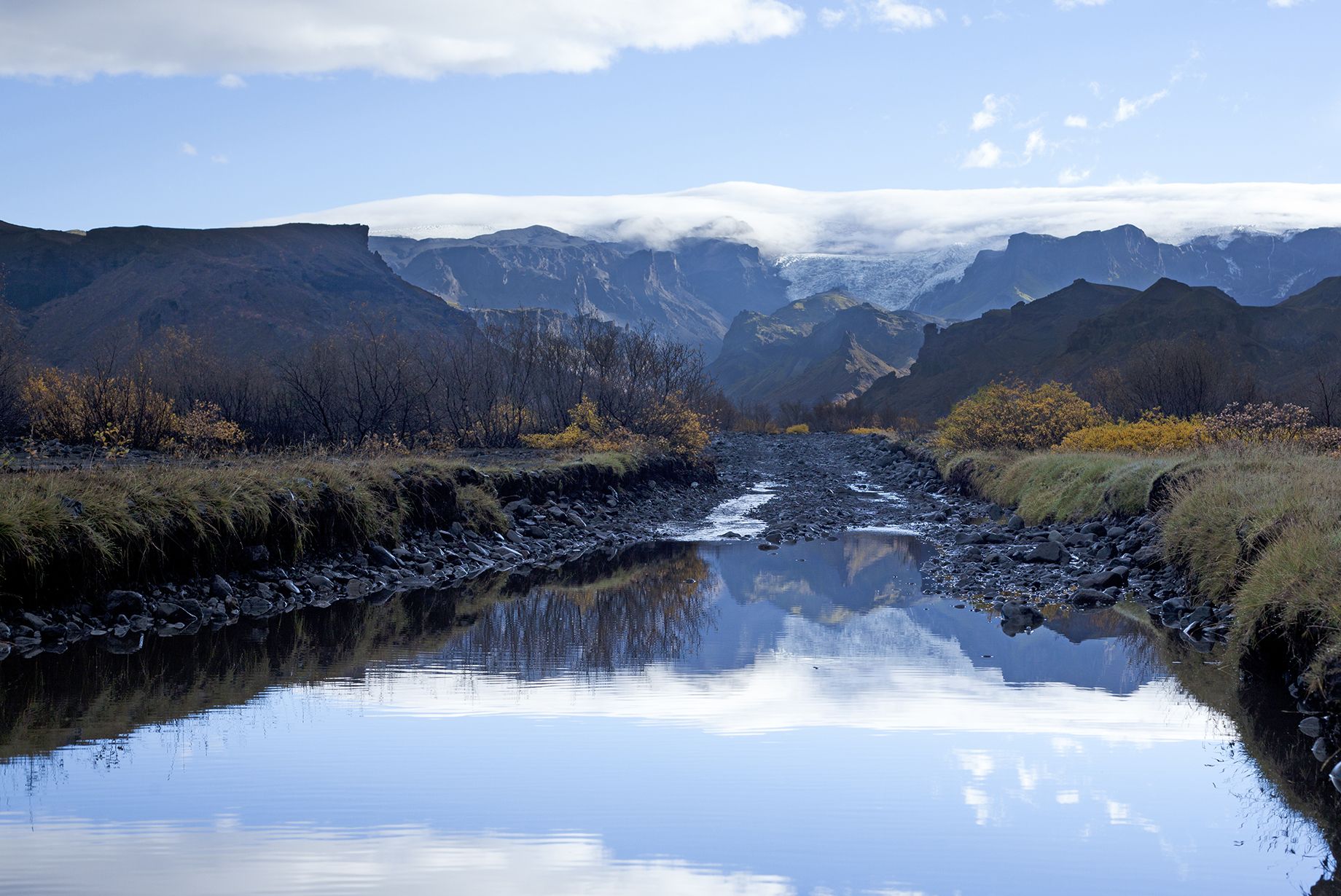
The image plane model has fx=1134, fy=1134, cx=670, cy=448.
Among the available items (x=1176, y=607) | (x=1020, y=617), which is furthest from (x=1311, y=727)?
(x=1020, y=617)

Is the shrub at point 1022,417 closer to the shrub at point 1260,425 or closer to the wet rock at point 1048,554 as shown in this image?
the shrub at point 1260,425

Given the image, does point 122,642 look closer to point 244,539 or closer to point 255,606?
point 255,606

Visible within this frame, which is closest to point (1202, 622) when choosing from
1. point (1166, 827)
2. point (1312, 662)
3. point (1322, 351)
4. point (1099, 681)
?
point (1099, 681)

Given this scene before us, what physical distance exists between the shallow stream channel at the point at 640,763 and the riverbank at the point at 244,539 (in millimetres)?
Result: 891

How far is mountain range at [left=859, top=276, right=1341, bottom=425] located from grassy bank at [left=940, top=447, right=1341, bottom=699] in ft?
112

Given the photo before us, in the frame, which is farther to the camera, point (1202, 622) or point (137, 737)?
point (1202, 622)

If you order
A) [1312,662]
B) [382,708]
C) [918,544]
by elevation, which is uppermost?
[1312,662]

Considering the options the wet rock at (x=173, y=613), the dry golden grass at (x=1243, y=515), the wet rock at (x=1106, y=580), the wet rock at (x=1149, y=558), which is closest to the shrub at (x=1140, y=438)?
the dry golden grass at (x=1243, y=515)

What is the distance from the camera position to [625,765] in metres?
8.98

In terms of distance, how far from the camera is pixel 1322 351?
358 ft

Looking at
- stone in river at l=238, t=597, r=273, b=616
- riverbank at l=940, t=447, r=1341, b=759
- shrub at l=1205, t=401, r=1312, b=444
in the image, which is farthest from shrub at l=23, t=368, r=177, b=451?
shrub at l=1205, t=401, r=1312, b=444

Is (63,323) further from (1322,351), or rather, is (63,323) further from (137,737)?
(137,737)

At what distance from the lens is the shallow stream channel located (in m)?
6.81

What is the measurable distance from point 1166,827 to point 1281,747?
228 centimetres
